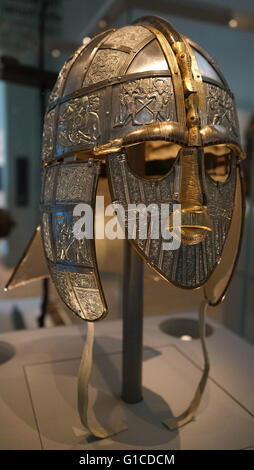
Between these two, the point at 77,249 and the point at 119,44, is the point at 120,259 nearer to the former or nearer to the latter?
the point at 77,249

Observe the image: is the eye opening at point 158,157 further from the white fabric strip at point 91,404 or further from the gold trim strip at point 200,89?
the white fabric strip at point 91,404

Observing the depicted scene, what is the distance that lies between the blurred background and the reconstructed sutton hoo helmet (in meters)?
0.49

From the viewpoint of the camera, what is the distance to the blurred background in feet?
5.24

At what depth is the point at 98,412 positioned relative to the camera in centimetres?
98

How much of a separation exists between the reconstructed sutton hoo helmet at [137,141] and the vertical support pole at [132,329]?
228 millimetres

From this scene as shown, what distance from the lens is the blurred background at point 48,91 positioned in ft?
5.24

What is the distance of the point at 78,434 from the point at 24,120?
5.13 feet

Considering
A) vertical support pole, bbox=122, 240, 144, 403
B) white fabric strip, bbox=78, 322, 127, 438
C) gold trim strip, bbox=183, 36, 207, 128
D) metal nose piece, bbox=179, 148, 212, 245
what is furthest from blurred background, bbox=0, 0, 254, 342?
gold trim strip, bbox=183, 36, 207, 128

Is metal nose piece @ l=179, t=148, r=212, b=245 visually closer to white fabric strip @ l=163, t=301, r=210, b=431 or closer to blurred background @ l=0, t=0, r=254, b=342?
white fabric strip @ l=163, t=301, r=210, b=431

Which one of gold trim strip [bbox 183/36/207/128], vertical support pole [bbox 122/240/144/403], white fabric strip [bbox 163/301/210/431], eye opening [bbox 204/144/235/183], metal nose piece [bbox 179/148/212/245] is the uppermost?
gold trim strip [bbox 183/36/207/128]

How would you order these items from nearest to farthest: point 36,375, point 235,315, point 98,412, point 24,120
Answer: point 98,412 < point 36,375 < point 24,120 < point 235,315

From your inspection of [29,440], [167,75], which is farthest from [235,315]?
[167,75]

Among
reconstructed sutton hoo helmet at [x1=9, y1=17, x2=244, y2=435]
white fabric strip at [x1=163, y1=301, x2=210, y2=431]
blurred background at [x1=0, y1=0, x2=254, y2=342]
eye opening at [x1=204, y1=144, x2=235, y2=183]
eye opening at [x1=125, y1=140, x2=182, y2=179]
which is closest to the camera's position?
reconstructed sutton hoo helmet at [x1=9, y1=17, x2=244, y2=435]

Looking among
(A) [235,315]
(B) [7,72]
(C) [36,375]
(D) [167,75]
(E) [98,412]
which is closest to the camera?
(D) [167,75]
